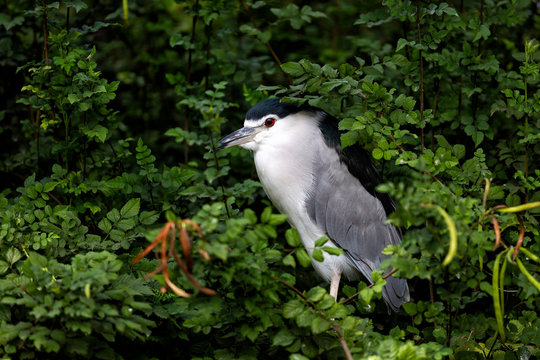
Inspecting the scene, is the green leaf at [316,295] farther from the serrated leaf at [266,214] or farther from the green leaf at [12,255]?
the green leaf at [12,255]

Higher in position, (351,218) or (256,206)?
(351,218)

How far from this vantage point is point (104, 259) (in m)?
→ 2.09

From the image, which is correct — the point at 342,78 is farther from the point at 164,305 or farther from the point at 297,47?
the point at 297,47

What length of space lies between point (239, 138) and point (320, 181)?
47 cm

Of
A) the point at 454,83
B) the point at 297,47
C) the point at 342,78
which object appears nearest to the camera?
the point at 342,78

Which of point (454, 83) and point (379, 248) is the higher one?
point (454, 83)

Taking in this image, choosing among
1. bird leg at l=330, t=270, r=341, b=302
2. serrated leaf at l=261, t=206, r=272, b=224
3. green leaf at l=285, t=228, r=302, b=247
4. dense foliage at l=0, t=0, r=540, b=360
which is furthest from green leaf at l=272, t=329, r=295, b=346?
bird leg at l=330, t=270, r=341, b=302

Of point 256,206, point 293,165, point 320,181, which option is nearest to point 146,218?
point 293,165

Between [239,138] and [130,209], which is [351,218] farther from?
[130,209]

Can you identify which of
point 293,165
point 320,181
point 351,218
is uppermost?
point 293,165

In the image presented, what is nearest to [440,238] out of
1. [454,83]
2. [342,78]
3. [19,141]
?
[342,78]

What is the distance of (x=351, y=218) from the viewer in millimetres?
3107

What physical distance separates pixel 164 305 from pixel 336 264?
3.35 ft

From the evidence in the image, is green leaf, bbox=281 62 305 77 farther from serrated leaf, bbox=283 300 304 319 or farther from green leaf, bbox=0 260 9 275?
green leaf, bbox=0 260 9 275
